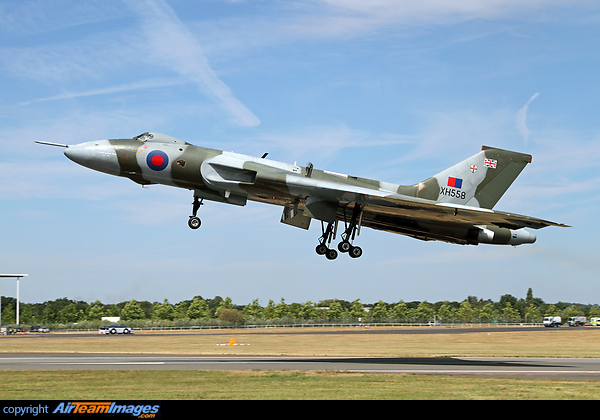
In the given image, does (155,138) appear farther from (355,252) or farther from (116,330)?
(116,330)

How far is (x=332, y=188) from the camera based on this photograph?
2692cm

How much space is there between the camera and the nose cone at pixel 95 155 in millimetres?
25547

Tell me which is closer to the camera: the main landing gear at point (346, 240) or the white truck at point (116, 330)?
the main landing gear at point (346, 240)

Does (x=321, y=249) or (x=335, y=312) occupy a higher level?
(x=321, y=249)

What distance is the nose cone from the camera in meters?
25.5

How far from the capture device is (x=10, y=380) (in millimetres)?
23922

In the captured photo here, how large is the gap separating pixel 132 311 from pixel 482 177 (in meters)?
117

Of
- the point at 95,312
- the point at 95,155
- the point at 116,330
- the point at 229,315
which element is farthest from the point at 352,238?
the point at 95,312

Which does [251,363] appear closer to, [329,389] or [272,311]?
[329,389]

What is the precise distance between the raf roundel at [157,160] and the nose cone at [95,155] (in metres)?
1.39

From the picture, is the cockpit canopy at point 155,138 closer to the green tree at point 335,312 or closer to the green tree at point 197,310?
the green tree at point 197,310
